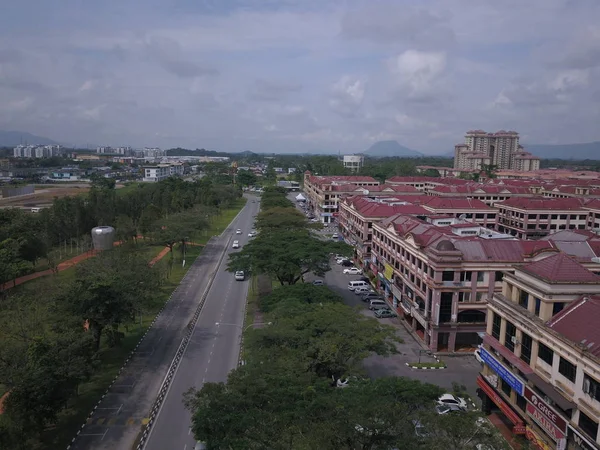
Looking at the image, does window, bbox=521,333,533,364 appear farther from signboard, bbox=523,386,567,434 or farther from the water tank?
the water tank

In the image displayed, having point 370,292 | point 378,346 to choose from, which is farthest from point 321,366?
point 370,292

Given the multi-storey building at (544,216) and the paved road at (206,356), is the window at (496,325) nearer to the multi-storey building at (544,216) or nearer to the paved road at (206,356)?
the paved road at (206,356)

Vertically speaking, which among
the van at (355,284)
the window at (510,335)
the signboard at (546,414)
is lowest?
the van at (355,284)

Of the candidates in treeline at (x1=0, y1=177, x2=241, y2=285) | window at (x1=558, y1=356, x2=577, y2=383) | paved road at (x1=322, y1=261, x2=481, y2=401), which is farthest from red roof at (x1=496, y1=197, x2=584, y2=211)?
window at (x1=558, y1=356, x2=577, y2=383)

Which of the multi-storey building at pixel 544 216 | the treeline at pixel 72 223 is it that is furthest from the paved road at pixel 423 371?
the multi-storey building at pixel 544 216

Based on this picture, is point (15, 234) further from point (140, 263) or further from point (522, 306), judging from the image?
point (522, 306)

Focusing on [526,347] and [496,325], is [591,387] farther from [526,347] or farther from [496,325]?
[496,325]
